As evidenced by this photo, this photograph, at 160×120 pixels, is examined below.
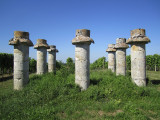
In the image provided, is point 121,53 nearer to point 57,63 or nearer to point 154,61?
point 57,63

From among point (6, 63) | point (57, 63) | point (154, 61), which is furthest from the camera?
point (154, 61)

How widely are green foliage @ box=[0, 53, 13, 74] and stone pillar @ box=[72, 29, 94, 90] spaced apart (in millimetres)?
17342

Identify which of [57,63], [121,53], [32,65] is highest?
[121,53]

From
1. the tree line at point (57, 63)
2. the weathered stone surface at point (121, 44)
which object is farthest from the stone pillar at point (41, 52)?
A: the weathered stone surface at point (121, 44)

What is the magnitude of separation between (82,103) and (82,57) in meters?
3.01

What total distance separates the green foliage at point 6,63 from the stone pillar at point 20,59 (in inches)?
553

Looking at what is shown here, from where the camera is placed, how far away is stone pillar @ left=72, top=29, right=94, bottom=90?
771 cm

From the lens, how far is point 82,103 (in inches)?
238

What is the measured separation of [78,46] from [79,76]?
2.02m

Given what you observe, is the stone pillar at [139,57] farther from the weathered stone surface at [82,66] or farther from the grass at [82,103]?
the weathered stone surface at [82,66]

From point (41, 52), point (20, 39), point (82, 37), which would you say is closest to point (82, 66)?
point (82, 37)

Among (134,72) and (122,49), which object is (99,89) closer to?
(134,72)

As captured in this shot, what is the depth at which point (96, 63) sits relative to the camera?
1364 inches

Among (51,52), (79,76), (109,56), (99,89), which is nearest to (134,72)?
(99,89)
